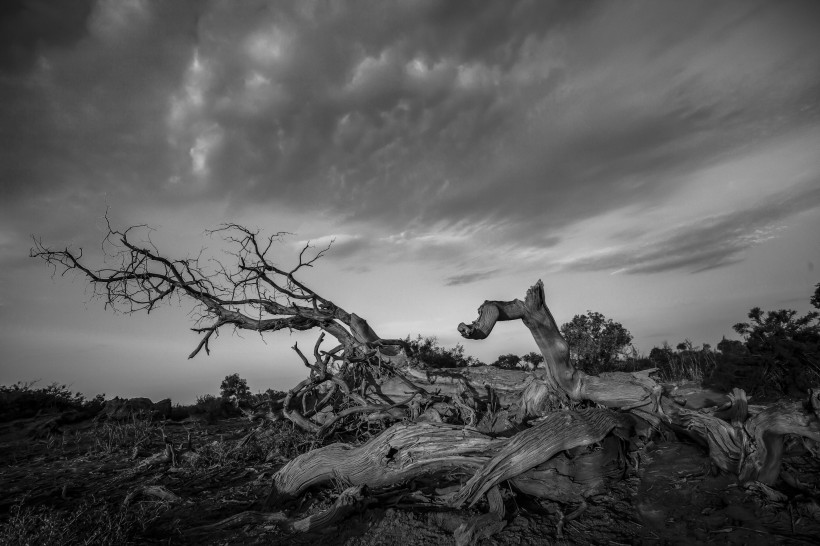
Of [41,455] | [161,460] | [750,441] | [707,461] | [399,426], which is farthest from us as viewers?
[41,455]

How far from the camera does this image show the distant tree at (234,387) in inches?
723

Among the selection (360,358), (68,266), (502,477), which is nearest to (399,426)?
(502,477)

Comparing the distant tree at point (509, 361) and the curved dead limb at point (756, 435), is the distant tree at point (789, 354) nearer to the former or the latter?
the curved dead limb at point (756, 435)

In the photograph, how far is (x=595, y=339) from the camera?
16281 millimetres

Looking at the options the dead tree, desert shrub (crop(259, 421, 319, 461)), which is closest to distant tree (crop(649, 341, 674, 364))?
the dead tree

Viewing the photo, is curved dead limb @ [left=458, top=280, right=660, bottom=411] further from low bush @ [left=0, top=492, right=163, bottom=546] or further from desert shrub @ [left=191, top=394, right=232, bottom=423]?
desert shrub @ [left=191, top=394, right=232, bottom=423]

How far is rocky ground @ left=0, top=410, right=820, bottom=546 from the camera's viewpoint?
4.05 meters

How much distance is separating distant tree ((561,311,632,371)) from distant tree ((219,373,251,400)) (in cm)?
1560

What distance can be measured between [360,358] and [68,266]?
7.84m

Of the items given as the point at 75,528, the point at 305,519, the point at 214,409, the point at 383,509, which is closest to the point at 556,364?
the point at 383,509

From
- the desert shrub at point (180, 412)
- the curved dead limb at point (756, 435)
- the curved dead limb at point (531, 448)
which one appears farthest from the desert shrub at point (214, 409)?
the curved dead limb at point (756, 435)

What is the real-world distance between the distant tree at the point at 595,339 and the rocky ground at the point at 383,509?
387 inches

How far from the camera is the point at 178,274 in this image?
34.0 ft

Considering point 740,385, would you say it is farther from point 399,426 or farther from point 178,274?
point 178,274
